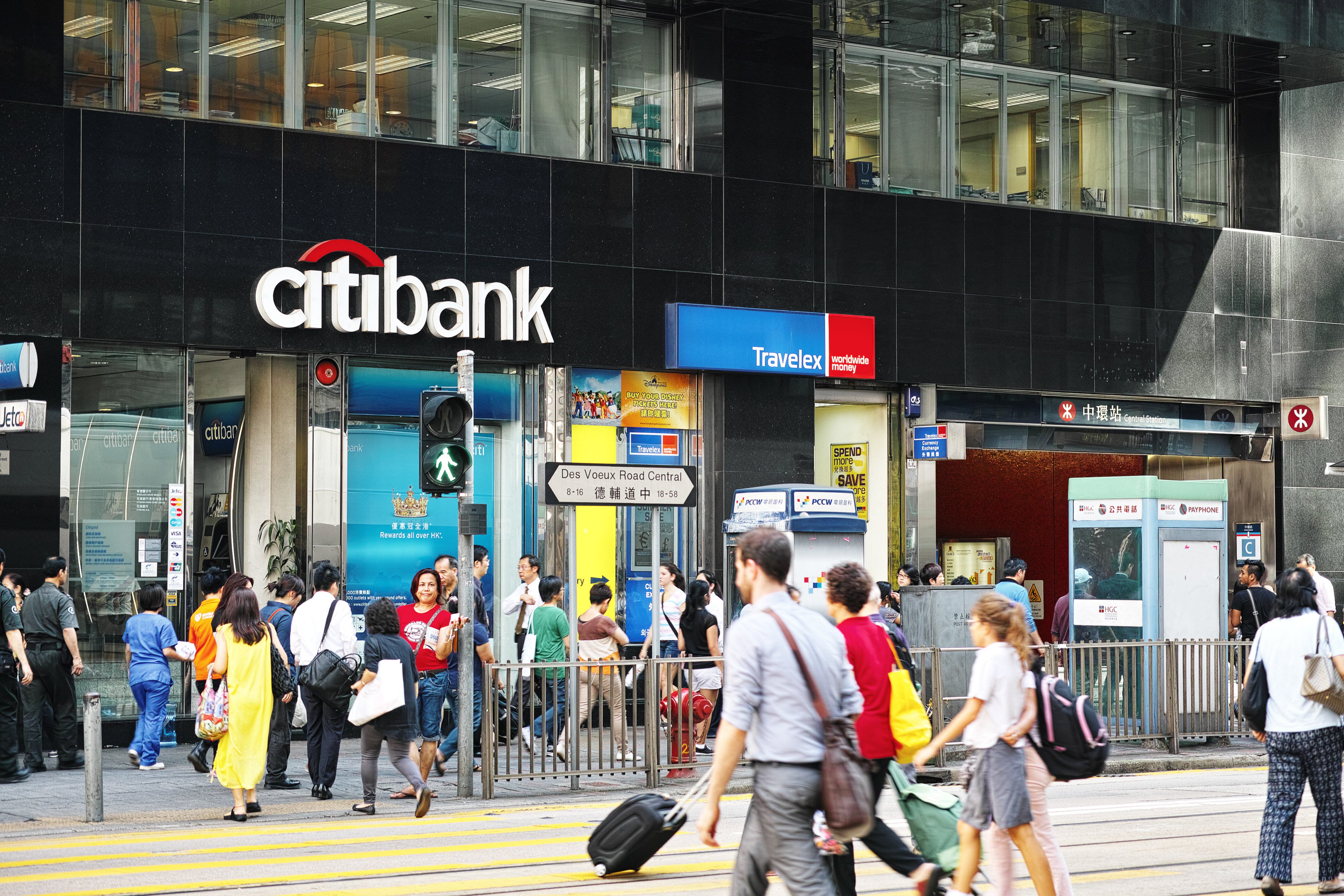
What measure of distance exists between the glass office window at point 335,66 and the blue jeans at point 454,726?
6496 millimetres

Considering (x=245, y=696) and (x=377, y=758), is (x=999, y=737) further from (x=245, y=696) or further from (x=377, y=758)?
(x=245, y=696)

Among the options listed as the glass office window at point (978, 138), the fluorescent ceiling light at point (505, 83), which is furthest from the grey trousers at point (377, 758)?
the glass office window at point (978, 138)

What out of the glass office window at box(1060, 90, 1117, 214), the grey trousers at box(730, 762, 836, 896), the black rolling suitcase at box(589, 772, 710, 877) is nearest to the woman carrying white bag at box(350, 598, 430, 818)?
the black rolling suitcase at box(589, 772, 710, 877)

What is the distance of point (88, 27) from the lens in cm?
1680

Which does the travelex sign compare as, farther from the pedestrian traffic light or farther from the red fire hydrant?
the pedestrian traffic light

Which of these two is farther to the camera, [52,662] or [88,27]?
[88,27]

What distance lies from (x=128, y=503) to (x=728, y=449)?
7.00 m

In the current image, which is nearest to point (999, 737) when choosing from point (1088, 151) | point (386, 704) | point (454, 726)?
point (386, 704)

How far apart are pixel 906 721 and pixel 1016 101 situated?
16.7 metres

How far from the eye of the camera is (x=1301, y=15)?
2211 centimetres

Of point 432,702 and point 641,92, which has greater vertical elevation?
point 641,92

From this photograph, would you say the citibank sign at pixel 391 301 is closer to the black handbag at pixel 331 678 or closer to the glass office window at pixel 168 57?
the glass office window at pixel 168 57

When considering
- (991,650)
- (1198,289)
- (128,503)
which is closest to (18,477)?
(128,503)

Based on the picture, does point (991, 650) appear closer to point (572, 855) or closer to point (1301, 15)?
point (572, 855)
